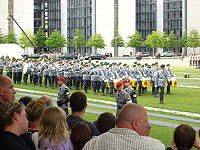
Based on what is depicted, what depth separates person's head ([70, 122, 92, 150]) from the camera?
199 inches

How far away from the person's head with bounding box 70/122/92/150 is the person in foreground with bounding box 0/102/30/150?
81 centimetres

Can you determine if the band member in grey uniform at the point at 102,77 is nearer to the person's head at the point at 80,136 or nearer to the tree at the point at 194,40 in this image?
the person's head at the point at 80,136

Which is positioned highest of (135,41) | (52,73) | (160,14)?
(160,14)

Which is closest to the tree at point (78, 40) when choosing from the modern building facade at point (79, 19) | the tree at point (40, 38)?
the tree at point (40, 38)

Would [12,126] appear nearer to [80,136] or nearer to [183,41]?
[80,136]

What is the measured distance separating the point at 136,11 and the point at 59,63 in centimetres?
8359

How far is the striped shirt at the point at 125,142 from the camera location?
3.62m

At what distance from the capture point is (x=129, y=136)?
369cm

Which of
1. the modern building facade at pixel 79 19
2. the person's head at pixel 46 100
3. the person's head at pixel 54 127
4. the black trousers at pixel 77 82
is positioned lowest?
the black trousers at pixel 77 82

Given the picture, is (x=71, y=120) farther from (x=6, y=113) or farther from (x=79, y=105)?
(x=6, y=113)

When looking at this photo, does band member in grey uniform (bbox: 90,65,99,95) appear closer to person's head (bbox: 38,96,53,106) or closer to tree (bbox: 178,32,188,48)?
person's head (bbox: 38,96,53,106)

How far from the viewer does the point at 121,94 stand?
11906 mm

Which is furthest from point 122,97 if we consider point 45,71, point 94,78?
point 45,71

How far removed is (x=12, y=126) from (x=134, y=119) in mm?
1238
